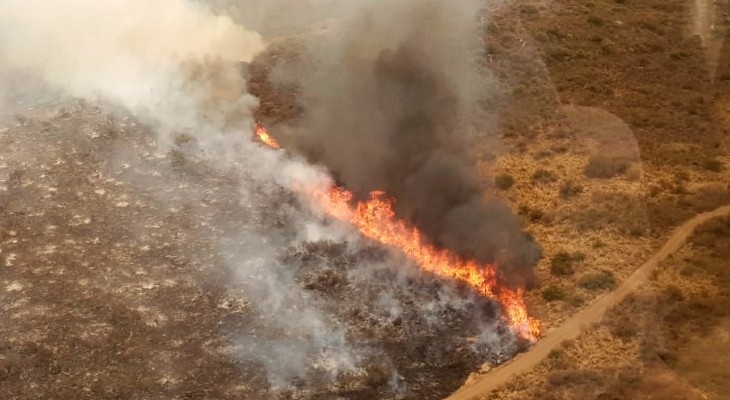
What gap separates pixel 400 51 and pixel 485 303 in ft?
41.9

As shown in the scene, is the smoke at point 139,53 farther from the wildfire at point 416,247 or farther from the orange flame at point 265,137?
the wildfire at point 416,247

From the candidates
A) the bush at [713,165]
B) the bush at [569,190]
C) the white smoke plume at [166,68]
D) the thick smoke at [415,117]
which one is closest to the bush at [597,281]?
the thick smoke at [415,117]

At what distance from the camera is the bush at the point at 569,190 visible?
25.3 meters

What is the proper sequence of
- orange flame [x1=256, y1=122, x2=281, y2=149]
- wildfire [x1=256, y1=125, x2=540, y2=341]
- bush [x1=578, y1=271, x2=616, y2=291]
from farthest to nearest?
1. orange flame [x1=256, y1=122, x2=281, y2=149]
2. bush [x1=578, y1=271, x2=616, y2=291]
3. wildfire [x1=256, y1=125, x2=540, y2=341]

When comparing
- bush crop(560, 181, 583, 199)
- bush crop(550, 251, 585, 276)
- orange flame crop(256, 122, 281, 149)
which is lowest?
bush crop(550, 251, 585, 276)

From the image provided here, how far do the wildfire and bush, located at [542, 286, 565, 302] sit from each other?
0.72m

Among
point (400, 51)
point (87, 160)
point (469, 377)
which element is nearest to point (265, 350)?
point (469, 377)

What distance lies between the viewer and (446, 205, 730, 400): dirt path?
1927cm

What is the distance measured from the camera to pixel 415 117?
1069 inches

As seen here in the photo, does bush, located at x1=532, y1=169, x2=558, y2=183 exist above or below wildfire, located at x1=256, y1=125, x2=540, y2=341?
above

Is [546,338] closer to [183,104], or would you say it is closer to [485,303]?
[485,303]

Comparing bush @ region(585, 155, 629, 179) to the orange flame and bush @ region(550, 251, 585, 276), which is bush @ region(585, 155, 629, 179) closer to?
bush @ region(550, 251, 585, 276)

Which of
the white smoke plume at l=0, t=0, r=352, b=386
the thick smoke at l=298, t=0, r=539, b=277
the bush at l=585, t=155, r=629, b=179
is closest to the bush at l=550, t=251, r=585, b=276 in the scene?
the thick smoke at l=298, t=0, r=539, b=277

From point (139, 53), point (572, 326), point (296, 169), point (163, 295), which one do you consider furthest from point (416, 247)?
point (139, 53)
